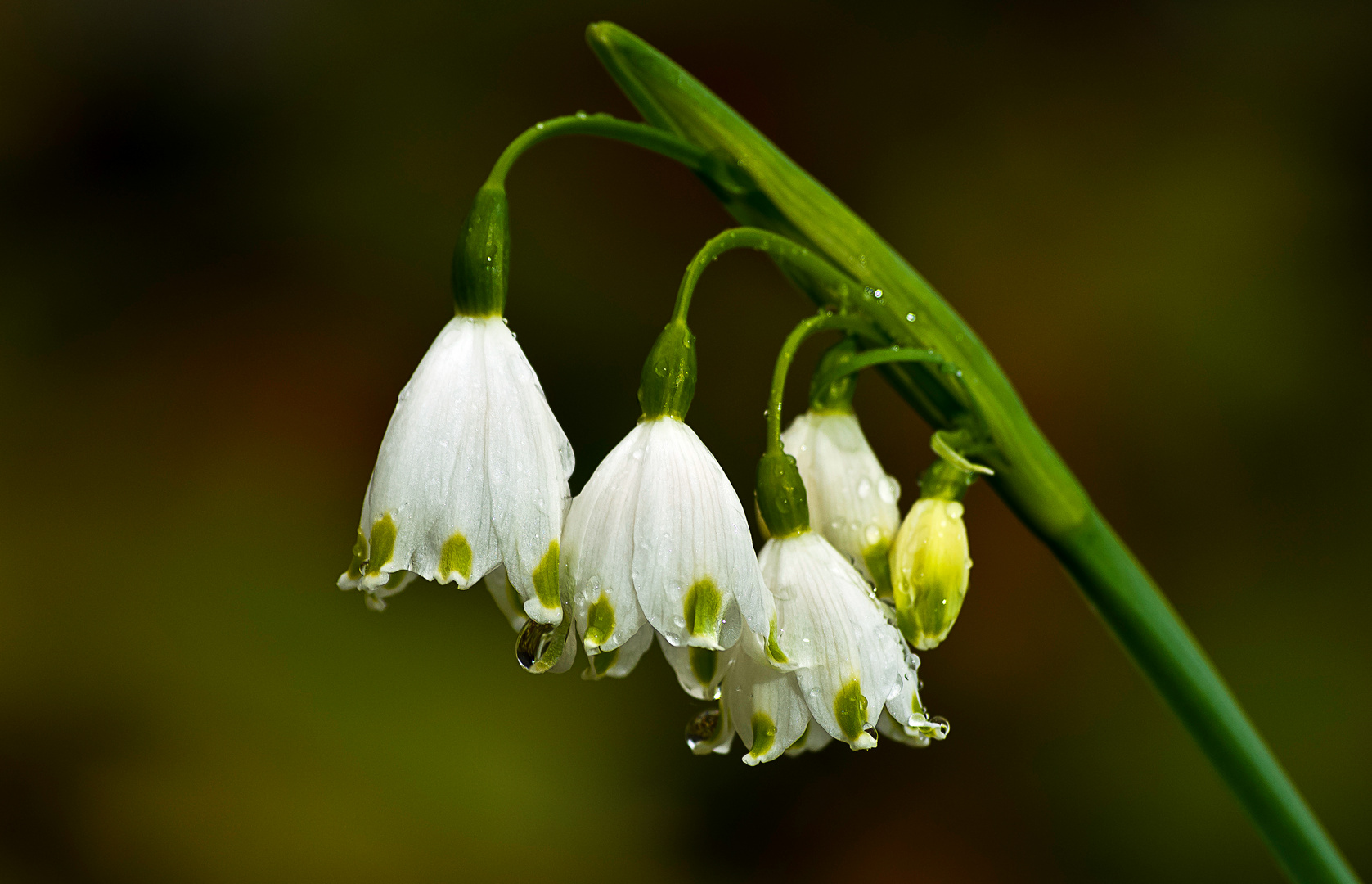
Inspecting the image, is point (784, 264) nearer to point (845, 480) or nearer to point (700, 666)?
point (845, 480)

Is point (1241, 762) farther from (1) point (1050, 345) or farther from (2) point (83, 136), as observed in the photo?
(2) point (83, 136)

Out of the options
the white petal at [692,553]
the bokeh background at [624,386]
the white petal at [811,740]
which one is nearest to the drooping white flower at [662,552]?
the white petal at [692,553]

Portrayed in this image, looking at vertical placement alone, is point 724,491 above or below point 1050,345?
above

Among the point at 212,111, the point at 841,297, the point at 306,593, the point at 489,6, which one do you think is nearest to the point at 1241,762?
the point at 841,297

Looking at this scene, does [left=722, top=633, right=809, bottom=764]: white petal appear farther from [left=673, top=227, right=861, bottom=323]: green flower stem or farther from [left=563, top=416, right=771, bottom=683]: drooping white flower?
[left=673, top=227, right=861, bottom=323]: green flower stem

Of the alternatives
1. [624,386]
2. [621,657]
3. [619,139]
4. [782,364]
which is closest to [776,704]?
[621,657]

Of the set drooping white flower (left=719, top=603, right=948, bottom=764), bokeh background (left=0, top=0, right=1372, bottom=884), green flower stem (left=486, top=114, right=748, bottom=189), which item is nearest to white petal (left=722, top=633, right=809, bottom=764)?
drooping white flower (left=719, top=603, right=948, bottom=764)
